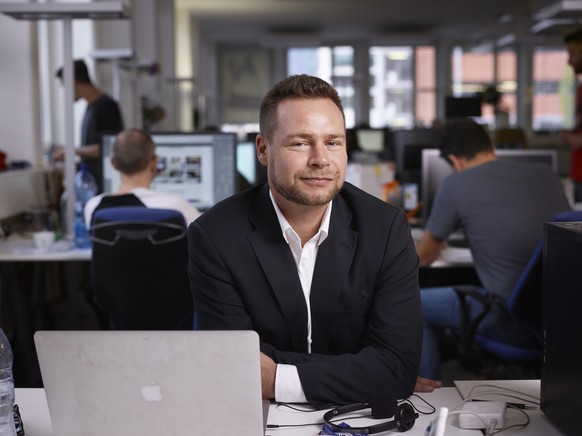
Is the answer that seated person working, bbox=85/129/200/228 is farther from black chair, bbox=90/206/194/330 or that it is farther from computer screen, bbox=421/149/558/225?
computer screen, bbox=421/149/558/225

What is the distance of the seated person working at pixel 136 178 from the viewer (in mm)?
3250

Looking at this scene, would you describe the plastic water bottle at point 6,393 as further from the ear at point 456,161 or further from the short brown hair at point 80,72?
the short brown hair at point 80,72

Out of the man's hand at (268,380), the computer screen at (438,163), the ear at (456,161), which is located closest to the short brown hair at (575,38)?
the computer screen at (438,163)

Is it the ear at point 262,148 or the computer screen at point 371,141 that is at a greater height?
the ear at point 262,148

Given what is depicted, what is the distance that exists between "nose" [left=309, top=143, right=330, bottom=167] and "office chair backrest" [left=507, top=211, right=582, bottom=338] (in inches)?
48.0

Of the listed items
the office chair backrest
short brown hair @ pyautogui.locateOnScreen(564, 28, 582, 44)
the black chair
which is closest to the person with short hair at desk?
the office chair backrest

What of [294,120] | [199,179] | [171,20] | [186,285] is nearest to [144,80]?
[171,20]

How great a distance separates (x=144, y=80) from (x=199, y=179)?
667 cm

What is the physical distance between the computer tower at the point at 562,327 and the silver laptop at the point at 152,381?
1.69ft

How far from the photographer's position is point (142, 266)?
9.88 ft

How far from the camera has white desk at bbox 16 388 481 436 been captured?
4.63 ft

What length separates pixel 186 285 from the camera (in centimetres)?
304

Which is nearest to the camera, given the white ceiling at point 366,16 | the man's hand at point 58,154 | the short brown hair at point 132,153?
the short brown hair at point 132,153

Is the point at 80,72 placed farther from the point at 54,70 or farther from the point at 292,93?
the point at 292,93
